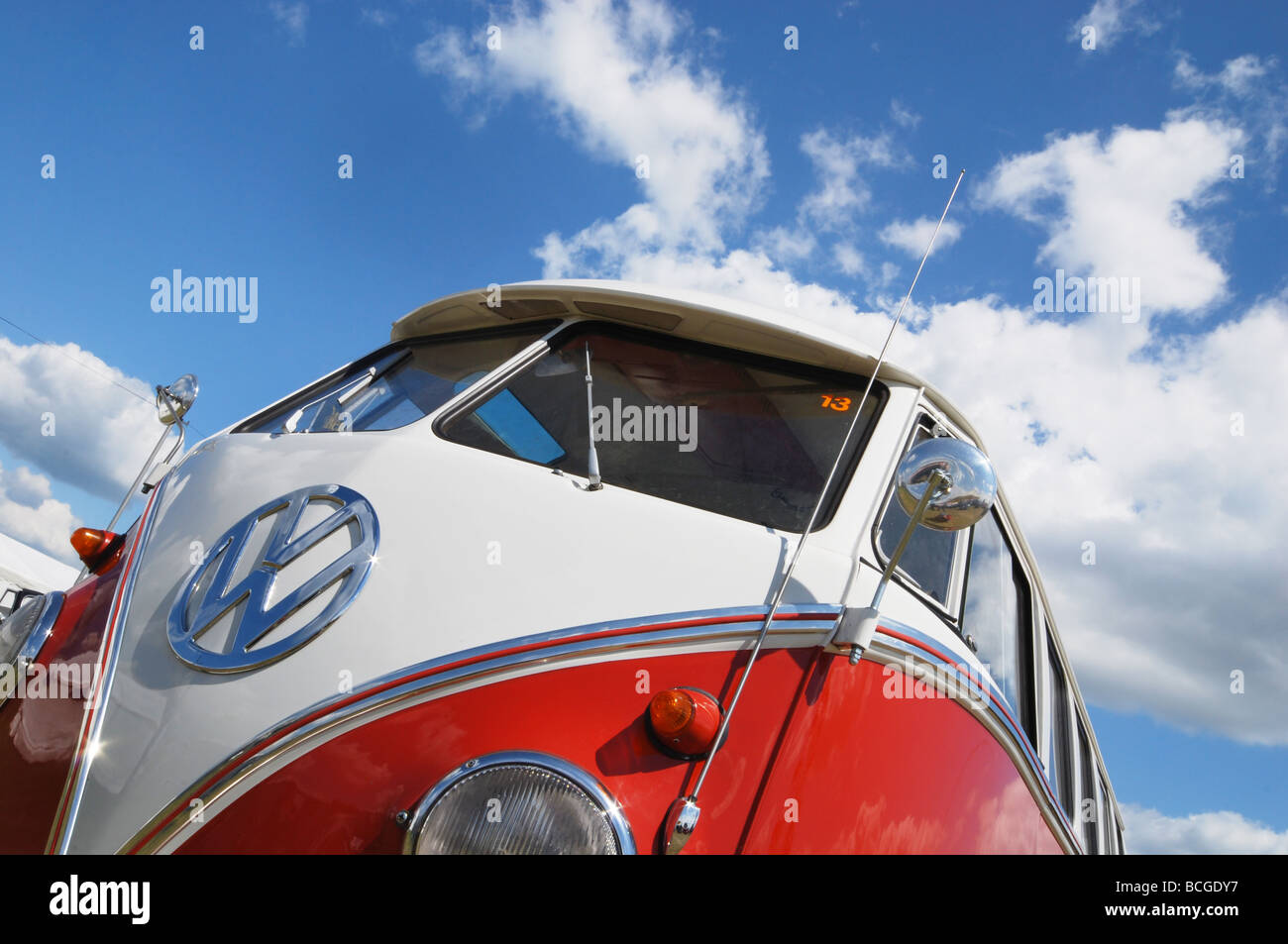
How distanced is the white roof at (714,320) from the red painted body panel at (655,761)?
107 cm

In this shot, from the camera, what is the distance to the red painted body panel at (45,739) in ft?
6.34

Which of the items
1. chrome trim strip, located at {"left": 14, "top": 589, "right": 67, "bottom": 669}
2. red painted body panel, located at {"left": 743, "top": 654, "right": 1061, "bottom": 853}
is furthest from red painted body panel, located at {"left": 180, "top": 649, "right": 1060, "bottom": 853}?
chrome trim strip, located at {"left": 14, "top": 589, "right": 67, "bottom": 669}

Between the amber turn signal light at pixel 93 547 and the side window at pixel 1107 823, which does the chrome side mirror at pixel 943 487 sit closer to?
the amber turn signal light at pixel 93 547

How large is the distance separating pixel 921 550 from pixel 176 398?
9.28 feet

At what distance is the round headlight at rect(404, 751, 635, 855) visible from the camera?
1639mm

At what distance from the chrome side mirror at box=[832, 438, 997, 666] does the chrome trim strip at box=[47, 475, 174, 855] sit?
1683 millimetres

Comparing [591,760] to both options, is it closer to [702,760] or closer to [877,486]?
[702,760]

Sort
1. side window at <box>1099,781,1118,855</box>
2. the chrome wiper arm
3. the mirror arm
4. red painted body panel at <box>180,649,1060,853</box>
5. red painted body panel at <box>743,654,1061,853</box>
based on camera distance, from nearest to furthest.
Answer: red painted body panel at <box>180,649,1060,853</box>
red painted body panel at <box>743,654,1061,853</box>
the mirror arm
the chrome wiper arm
side window at <box>1099,781,1118,855</box>

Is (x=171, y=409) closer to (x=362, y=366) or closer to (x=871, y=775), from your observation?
(x=362, y=366)

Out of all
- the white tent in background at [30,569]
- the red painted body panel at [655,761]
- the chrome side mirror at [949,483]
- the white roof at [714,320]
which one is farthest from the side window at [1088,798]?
the white tent in background at [30,569]

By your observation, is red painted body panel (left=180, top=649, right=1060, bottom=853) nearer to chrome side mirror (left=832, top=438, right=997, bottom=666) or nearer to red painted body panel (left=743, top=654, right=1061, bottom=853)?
red painted body panel (left=743, top=654, right=1061, bottom=853)

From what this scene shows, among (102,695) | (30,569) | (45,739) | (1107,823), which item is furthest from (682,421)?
(30,569)

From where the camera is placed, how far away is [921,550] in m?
2.81
